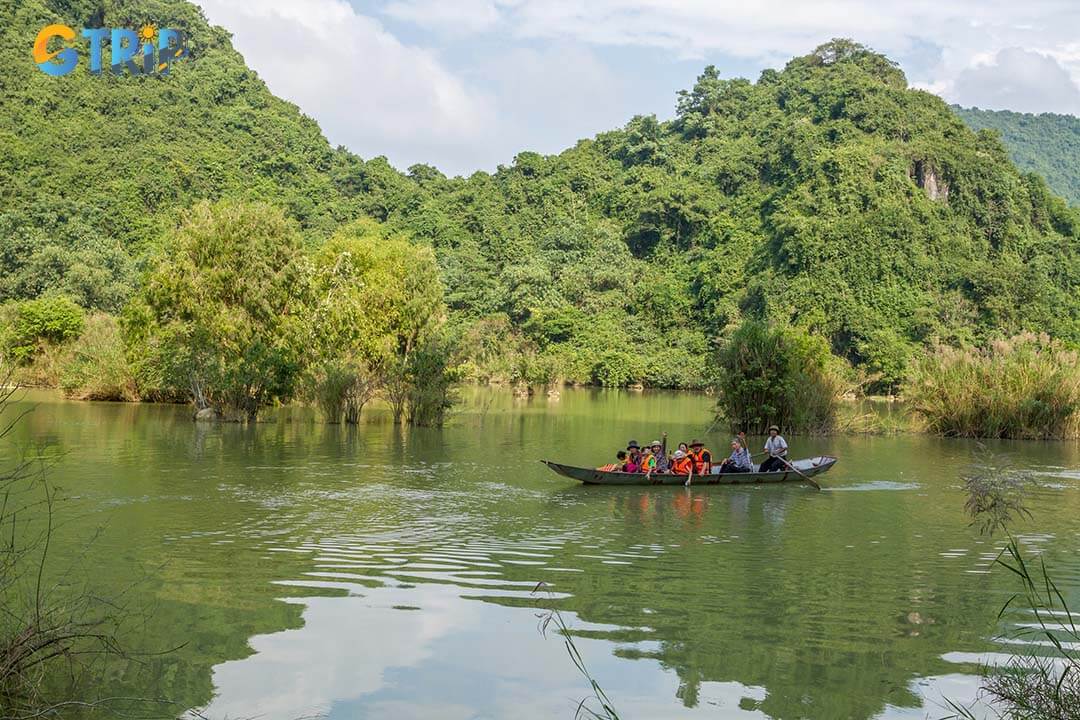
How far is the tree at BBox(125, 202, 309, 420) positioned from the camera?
30031mm

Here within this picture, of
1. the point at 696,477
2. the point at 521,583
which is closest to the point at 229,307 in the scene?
the point at 696,477

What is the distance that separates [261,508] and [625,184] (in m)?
79.1

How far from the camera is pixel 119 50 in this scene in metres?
87.4

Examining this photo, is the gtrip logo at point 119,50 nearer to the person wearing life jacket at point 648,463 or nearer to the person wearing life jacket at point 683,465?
the person wearing life jacket at point 648,463

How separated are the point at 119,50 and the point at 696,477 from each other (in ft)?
266

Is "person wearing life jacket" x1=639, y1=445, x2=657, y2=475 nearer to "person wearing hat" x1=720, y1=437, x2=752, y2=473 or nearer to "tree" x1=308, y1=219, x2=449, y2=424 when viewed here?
"person wearing hat" x1=720, y1=437, x2=752, y2=473

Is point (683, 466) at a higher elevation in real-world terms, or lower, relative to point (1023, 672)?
higher

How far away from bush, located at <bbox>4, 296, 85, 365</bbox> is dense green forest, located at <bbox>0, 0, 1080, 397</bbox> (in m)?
7.96

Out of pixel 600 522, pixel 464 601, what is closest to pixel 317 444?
pixel 600 522

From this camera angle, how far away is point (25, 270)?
49406mm

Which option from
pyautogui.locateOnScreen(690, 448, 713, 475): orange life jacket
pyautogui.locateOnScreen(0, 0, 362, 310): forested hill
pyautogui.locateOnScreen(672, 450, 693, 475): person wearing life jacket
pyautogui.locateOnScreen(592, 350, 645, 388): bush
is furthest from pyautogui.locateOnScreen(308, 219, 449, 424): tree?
pyautogui.locateOnScreen(592, 350, 645, 388): bush

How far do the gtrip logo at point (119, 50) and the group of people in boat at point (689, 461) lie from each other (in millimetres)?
74443

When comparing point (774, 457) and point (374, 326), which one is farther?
A: point (374, 326)

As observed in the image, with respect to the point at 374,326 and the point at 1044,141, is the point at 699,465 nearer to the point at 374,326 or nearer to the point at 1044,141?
the point at 374,326
